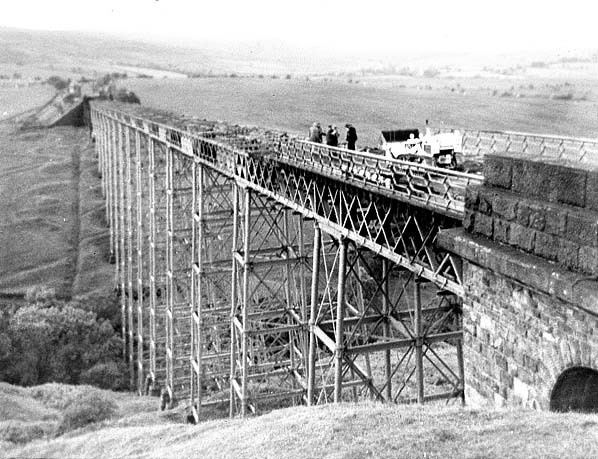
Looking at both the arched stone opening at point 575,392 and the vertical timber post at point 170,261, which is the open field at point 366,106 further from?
the arched stone opening at point 575,392

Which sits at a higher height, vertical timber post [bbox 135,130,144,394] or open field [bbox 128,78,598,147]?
open field [bbox 128,78,598,147]

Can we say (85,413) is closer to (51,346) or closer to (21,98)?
(51,346)

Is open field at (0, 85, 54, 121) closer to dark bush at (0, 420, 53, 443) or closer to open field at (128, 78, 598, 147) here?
open field at (128, 78, 598, 147)

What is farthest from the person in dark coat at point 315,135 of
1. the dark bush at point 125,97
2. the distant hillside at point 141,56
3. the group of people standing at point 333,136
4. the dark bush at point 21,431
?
the distant hillside at point 141,56

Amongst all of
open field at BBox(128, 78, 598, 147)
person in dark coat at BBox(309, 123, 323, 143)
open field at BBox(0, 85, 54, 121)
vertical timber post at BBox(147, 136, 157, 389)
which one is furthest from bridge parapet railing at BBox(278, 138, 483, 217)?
open field at BBox(0, 85, 54, 121)

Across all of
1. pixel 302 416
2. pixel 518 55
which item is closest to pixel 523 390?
pixel 302 416

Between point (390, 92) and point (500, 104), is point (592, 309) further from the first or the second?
point (390, 92)
